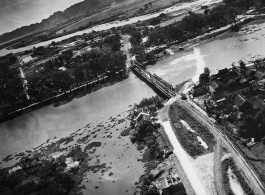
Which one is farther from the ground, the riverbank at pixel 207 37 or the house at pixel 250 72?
the riverbank at pixel 207 37

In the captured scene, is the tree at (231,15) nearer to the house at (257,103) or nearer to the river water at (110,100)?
the river water at (110,100)

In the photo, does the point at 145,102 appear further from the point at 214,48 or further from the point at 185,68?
the point at 214,48

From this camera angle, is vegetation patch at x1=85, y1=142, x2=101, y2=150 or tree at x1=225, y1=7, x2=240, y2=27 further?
tree at x1=225, y1=7, x2=240, y2=27

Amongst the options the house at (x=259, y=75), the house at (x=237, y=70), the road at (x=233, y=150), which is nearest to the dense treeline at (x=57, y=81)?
the house at (x=237, y=70)

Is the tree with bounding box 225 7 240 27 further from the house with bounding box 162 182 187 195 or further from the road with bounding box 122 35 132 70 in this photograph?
the house with bounding box 162 182 187 195

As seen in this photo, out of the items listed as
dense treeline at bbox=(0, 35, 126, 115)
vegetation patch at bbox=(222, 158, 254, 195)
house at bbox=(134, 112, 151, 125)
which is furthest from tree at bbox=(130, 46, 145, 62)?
vegetation patch at bbox=(222, 158, 254, 195)

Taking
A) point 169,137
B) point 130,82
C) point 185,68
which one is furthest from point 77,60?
point 169,137
